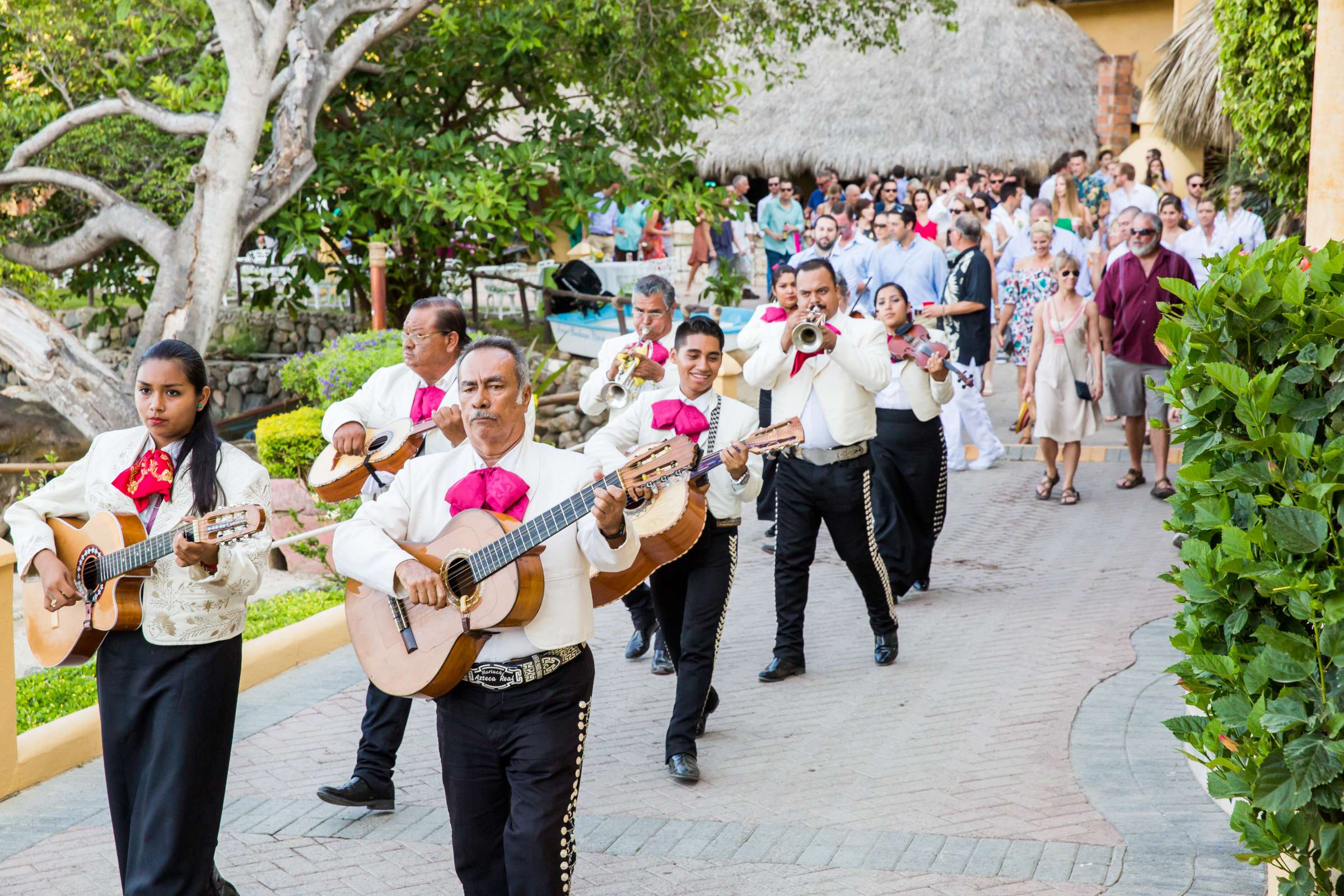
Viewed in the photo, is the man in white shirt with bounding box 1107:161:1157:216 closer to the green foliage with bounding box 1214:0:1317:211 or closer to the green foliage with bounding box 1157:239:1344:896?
the green foliage with bounding box 1214:0:1317:211

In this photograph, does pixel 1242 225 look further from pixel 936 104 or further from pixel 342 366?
pixel 936 104

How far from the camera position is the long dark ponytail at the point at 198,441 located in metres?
4.39

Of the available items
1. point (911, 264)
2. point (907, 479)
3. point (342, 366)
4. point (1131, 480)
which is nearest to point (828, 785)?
point (907, 479)

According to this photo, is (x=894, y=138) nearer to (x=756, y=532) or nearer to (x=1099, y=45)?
(x=1099, y=45)

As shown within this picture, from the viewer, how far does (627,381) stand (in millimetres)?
6762

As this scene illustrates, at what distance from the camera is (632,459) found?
3971 mm

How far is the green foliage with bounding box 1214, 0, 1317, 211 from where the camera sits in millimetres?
9141

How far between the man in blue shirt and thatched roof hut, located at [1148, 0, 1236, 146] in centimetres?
571

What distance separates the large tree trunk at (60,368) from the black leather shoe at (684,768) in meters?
8.00

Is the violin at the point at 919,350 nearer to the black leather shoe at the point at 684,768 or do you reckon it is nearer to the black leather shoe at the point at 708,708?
the black leather shoe at the point at 708,708

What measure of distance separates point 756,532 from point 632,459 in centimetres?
712

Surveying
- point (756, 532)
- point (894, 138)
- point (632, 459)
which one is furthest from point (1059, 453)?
point (894, 138)

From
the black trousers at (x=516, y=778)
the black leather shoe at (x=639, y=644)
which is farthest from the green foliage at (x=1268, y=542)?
the black leather shoe at (x=639, y=644)

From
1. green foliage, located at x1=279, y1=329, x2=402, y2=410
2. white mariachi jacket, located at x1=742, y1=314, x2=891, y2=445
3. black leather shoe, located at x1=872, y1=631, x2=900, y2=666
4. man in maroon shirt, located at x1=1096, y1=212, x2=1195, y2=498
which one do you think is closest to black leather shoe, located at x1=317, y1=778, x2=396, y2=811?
white mariachi jacket, located at x1=742, y1=314, x2=891, y2=445
